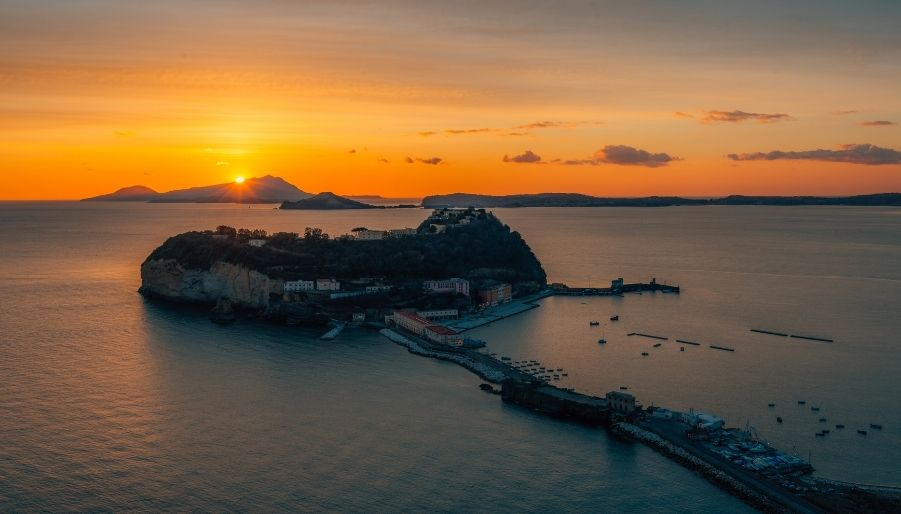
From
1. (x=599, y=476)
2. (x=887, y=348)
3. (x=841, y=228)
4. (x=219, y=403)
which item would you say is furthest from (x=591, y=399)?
(x=841, y=228)

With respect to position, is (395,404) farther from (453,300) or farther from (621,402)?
(453,300)

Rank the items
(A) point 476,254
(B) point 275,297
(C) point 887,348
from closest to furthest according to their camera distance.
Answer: (C) point 887,348 → (B) point 275,297 → (A) point 476,254

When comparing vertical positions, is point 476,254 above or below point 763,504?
above

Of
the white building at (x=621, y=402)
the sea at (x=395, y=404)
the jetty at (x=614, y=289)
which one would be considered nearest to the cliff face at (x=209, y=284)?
the sea at (x=395, y=404)

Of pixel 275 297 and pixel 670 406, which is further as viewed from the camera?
pixel 275 297

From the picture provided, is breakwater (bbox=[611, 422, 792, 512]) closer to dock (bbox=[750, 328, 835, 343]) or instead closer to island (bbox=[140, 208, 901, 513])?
island (bbox=[140, 208, 901, 513])

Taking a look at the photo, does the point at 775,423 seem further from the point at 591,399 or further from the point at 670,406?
the point at 591,399

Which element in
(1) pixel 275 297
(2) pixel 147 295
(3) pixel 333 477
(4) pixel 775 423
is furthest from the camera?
(2) pixel 147 295

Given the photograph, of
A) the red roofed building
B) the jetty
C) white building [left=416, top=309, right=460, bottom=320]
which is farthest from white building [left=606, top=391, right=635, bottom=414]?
the jetty

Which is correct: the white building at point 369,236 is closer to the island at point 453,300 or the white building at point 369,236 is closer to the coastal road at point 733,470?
the island at point 453,300
